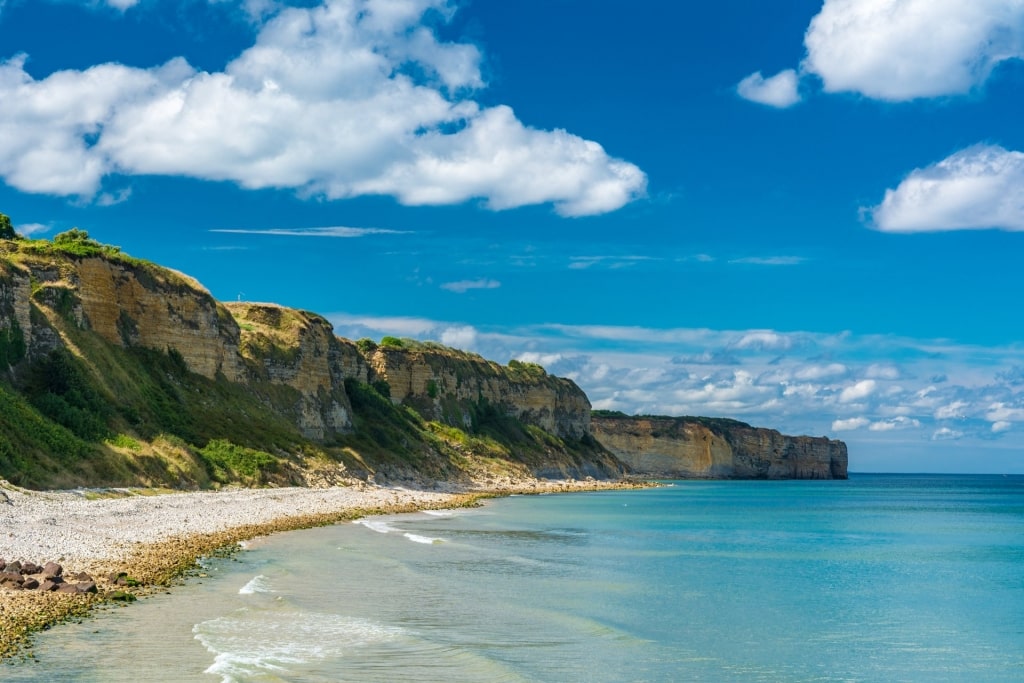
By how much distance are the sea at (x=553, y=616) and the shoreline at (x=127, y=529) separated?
694 millimetres

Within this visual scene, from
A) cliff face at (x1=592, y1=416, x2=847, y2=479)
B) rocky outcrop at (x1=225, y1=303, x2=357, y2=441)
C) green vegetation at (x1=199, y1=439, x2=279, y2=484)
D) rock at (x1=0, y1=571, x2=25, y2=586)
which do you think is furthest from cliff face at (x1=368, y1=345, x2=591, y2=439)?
rock at (x1=0, y1=571, x2=25, y2=586)

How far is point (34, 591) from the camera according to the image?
57.1 feet

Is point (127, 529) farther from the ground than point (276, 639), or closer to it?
farther from the ground

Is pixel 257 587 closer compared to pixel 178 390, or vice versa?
pixel 257 587

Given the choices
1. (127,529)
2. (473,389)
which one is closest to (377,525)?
(127,529)

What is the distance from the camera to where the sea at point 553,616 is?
48.4 feet

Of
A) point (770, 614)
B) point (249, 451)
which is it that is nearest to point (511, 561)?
point (770, 614)

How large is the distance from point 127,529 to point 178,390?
1155 inches

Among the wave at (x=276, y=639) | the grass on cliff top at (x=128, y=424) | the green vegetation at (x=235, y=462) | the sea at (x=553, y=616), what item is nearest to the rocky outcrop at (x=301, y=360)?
the grass on cliff top at (x=128, y=424)

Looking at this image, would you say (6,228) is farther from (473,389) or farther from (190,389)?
(473,389)

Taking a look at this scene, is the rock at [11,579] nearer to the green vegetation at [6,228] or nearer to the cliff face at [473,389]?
the green vegetation at [6,228]

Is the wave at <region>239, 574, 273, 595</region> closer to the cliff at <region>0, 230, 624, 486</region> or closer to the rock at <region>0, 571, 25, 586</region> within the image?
the rock at <region>0, 571, 25, 586</region>

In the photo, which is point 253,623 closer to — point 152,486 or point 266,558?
point 266,558

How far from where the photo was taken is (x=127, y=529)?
28.5 metres
